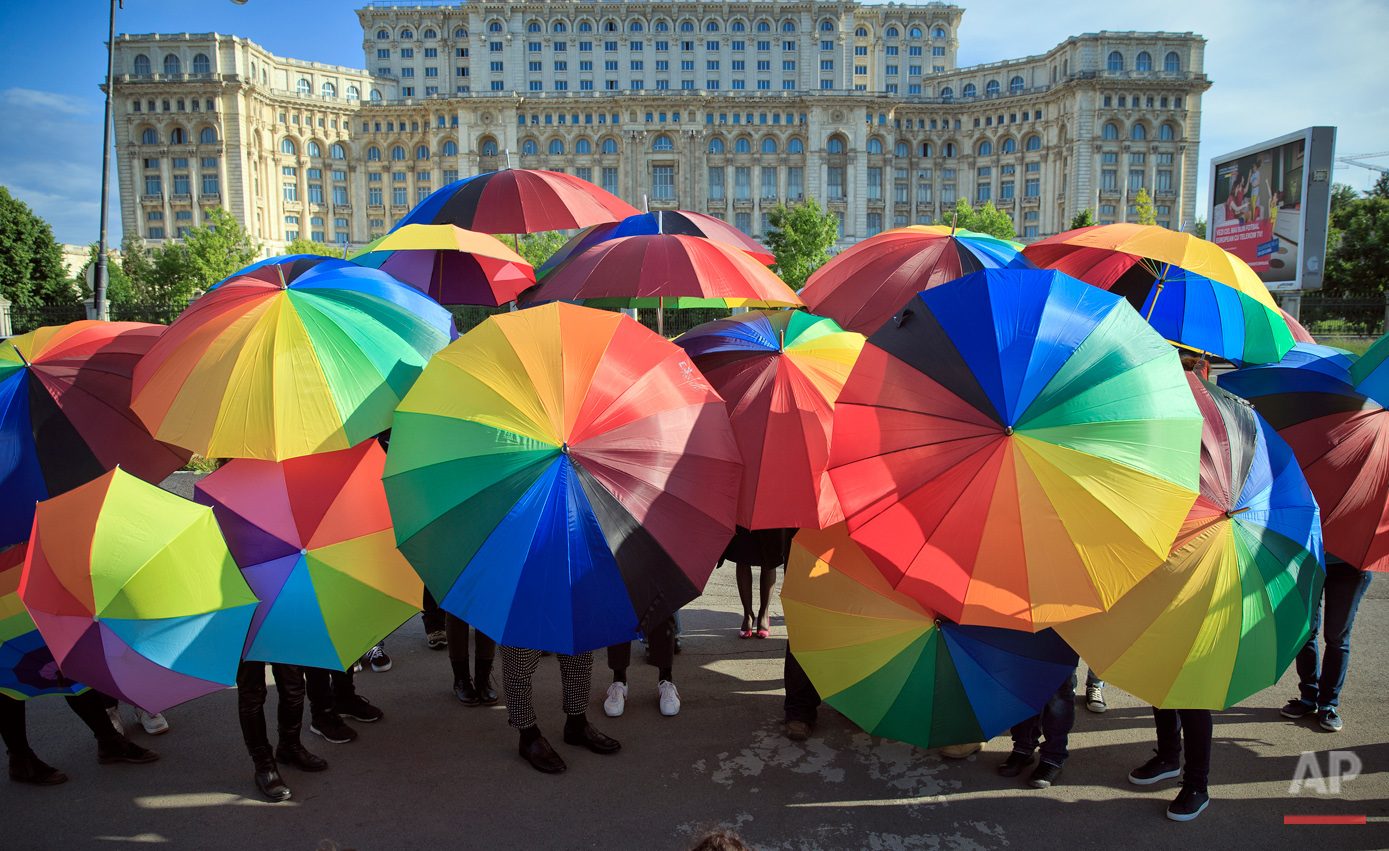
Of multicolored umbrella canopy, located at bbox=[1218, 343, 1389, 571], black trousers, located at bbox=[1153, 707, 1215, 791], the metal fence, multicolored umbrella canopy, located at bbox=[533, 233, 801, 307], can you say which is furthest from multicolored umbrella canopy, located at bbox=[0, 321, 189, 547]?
the metal fence

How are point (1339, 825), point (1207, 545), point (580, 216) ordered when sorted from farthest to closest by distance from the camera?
1. point (580, 216)
2. point (1339, 825)
3. point (1207, 545)

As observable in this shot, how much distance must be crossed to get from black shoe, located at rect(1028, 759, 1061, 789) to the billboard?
25550 mm

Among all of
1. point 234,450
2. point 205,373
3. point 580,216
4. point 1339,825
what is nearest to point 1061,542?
point 1339,825

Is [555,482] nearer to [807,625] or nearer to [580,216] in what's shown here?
[807,625]

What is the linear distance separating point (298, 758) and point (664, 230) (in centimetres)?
512

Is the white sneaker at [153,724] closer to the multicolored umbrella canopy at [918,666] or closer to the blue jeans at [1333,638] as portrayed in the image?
the multicolored umbrella canopy at [918,666]

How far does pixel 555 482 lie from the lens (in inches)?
142

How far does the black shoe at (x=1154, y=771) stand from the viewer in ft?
14.9

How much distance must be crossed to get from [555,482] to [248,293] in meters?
2.50

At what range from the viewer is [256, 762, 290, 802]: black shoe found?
4324 millimetres

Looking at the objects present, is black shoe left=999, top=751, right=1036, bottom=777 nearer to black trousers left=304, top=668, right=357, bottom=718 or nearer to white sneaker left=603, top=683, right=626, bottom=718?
white sneaker left=603, top=683, right=626, bottom=718

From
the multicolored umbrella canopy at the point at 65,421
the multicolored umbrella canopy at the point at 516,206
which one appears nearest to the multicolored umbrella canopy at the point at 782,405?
the multicolored umbrella canopy at the point at 516,206

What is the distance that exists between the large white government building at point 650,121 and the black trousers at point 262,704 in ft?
234
